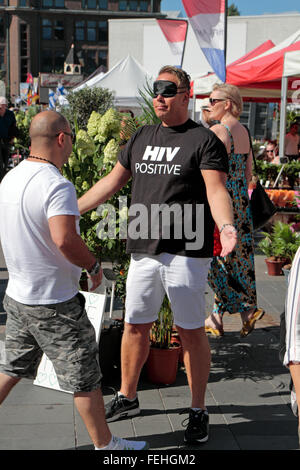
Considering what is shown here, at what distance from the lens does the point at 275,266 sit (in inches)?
287

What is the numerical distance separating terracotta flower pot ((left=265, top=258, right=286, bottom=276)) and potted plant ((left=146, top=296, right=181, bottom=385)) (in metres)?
3.56

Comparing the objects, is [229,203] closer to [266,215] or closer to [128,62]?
[266,215]

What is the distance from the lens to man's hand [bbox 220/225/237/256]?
270 cm

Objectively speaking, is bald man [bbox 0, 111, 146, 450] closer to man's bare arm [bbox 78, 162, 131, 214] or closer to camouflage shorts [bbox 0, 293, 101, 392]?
camouflage shorts [bbox 0, 293, 101, 392]

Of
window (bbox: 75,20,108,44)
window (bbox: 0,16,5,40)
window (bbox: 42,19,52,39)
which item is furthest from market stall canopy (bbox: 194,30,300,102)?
window (bbox: 42,19,52,39)

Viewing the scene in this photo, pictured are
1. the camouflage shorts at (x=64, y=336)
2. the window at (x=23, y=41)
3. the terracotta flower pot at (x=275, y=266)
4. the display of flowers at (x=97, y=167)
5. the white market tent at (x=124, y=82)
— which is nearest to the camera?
the camouflage shorts at (x=64, y=336)

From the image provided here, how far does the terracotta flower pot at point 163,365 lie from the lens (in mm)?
3877

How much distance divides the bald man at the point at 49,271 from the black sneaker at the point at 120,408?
25.7 inches

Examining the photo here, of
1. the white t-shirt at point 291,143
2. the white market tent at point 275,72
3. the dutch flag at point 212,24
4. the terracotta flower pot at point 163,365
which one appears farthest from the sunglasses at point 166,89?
the white t-shirt at point 291,143

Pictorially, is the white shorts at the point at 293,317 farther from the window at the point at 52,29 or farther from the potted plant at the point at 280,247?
the window at the point at 52,29

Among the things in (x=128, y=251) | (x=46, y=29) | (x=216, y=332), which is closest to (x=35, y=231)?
(x=128, y=251)

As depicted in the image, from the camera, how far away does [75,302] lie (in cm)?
269

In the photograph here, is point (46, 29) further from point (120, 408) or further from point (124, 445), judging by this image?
point (124, 445)

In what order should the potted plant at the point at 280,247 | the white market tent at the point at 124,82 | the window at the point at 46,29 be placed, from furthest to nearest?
the window at the point at 46,29
the white market tent at the point at 124,82
the potted plant at the point at 280,247
